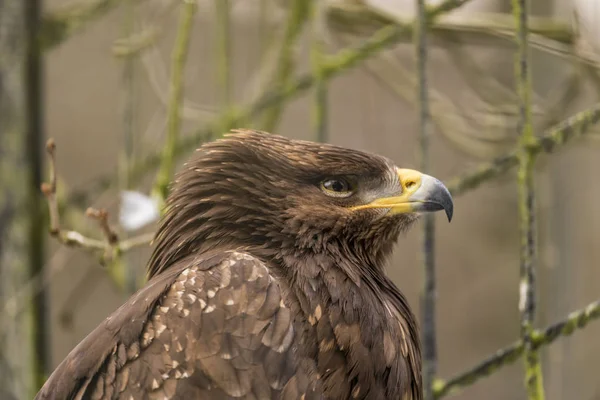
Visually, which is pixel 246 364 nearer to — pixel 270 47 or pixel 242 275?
pixel 242 275

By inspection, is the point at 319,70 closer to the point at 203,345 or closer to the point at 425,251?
the point at 425,251

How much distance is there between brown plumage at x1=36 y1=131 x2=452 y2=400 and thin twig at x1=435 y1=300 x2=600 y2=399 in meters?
0.34

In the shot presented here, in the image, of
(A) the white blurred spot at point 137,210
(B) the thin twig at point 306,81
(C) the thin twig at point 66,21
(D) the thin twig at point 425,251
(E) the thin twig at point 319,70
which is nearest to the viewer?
(D) the thin twig at point 425,251

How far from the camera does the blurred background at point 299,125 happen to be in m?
4.90

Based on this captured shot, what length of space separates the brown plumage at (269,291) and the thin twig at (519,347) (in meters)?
0.34

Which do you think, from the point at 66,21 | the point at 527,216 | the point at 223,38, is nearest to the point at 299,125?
the point at 66,21

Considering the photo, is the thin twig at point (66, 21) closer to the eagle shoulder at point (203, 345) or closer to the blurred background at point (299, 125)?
the blurred background at point (299, 125)

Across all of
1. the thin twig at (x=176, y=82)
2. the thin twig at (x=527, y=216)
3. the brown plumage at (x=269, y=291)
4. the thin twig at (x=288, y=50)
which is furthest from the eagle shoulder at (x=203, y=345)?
the thin twig at (x=288, y=50)

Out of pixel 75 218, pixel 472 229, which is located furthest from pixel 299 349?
pixel 472 229

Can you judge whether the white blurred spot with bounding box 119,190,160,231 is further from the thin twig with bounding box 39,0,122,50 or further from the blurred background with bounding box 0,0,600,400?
the thin twig with bounding box 39,0,122,50

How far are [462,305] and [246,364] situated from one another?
8.25 meters

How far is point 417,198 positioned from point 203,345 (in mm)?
880

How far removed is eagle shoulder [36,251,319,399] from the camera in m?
2.62

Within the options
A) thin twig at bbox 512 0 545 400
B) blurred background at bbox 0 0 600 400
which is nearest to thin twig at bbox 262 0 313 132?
blurred background at bbox 0 0 600 400
